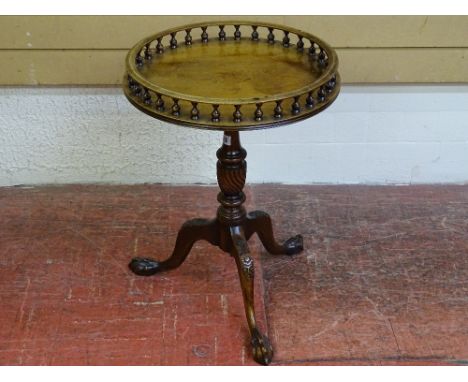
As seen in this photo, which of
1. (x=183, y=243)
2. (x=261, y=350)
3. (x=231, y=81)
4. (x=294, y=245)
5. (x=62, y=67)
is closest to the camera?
(x=231, y=81)

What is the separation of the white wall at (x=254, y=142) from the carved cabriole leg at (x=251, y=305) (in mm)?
915

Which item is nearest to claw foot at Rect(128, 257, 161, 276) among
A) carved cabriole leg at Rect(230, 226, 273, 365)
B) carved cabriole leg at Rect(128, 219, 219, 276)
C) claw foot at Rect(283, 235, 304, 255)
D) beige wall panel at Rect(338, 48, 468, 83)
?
carved cabriole leg at Rect(128, 219, 219, 276)

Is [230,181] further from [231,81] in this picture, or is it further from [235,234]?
[231,81]

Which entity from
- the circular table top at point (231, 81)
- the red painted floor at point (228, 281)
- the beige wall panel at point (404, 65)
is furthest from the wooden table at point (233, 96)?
the beige wall panel at point (404, 65)

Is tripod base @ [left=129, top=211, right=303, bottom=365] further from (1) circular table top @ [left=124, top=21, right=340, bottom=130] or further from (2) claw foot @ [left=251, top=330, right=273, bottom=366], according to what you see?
(1) circular table top @ [left=124, top=21, right=340, bottom=130]

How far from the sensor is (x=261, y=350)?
2.18 metres

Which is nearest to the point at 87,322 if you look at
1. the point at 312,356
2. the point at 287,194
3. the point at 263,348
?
the point at 263,348

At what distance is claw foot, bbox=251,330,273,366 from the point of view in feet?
7.13

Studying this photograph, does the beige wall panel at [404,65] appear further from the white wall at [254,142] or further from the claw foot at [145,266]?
the claw foot at [145,266]

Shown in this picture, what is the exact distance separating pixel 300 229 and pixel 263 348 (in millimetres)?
771

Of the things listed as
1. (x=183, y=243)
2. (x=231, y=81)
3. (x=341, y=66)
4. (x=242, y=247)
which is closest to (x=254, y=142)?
(x=341, y=66)

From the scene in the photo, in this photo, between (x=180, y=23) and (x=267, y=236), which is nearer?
(x=267, y=236)

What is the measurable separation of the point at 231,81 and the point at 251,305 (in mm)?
752

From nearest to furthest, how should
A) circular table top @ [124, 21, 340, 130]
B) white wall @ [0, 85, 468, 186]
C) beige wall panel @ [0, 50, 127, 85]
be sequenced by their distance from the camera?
circular table top @ [124, 21, 340, 130], beige wall panel @ [0, 50, 127, 85], white wall @ [0, 85, 468, 186]
